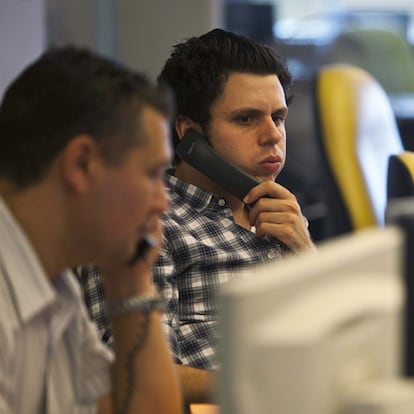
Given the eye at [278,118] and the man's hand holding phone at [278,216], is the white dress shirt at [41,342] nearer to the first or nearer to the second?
the man's hand holding phone at [278,216]

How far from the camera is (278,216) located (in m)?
1.88

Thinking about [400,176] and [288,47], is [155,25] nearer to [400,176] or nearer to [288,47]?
[288,47]

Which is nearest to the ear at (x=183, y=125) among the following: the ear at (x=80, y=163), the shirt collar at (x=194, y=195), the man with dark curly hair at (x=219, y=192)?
the man with dark curly hair at (x=219, y=192)

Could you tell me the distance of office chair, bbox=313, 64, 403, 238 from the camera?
2598mm

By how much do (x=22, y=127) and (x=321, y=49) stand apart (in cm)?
431

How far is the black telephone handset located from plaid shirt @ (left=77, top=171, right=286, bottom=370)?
0.15 ft

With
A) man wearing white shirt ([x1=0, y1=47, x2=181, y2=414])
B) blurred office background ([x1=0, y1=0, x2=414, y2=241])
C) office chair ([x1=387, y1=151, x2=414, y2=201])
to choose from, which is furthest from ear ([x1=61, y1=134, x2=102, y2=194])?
blurred office background ([x1=0, y1=0, x2=414, y2=241])

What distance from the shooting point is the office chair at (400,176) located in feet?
7.55

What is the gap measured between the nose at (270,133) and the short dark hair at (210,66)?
0.10 meters

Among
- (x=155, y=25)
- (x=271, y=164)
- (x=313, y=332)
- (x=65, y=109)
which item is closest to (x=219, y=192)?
(x=271, y=164)

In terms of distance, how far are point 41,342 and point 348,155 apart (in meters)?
1.49

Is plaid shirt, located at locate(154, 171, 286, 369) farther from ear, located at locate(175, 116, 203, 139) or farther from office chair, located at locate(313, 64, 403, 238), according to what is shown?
office chair, located at locate(313, 64, 403, 238)

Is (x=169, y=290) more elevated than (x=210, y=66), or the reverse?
(x=210, y=66)

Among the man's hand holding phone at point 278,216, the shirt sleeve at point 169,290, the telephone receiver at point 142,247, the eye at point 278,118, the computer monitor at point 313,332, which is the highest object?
the eye at point 278,118
